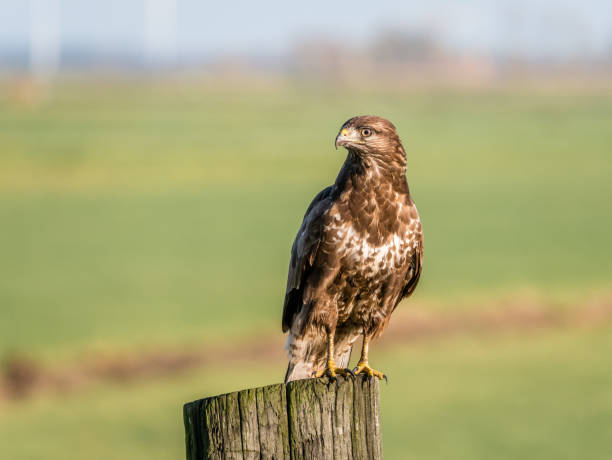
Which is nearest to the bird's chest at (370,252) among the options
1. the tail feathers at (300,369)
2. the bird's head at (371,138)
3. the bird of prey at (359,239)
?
the bird of prey at (359,239)

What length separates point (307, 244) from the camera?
12.0 ft

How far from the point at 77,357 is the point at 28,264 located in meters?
5.96

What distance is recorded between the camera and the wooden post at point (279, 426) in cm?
236

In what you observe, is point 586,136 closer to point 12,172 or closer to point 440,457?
point 12,172

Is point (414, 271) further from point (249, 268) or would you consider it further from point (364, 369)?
point (249, 268)

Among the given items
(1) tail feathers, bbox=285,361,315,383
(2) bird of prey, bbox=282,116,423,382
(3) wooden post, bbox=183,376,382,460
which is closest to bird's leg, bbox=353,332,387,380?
(2) bird of prey, bbox=282,116,423,382

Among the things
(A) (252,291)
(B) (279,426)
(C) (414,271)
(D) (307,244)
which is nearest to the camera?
(B) (279,426)

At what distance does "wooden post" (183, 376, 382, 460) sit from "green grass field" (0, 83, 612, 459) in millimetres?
6511

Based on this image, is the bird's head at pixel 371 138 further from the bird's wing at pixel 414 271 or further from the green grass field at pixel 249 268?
the green grass field at pixel 249 268

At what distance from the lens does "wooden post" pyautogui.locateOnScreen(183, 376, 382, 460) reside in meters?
2.36

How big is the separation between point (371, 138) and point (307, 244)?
1.68ft

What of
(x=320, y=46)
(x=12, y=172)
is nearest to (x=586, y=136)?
(x=12, y=172)

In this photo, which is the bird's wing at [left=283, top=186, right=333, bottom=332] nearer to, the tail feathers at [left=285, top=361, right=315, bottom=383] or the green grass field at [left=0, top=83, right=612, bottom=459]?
the tail feathers at [left=285, top=361, right=315, bottom=383]

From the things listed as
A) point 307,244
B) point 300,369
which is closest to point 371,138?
point 307,244
